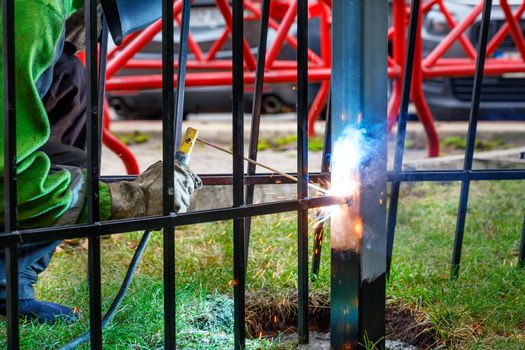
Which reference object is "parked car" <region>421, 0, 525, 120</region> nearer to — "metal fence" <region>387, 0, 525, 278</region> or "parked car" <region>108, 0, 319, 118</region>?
"parked car" <region>108, 0, 319, 118</region>

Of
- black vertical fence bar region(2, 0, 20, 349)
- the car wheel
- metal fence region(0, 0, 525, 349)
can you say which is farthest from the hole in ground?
the car wheel

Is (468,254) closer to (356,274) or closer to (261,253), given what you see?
(261,253)

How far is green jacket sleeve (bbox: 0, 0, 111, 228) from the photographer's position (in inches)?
76.0

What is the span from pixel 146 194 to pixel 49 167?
10.4 inches

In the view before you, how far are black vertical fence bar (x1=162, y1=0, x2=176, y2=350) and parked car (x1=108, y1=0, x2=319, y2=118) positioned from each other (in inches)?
205

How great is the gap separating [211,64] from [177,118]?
323 cm

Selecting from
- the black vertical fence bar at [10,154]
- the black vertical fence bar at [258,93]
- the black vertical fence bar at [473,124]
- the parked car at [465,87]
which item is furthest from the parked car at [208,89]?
the black vertical fence bar at [10,154]

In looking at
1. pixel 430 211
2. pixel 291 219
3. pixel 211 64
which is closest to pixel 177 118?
pixel 291 219

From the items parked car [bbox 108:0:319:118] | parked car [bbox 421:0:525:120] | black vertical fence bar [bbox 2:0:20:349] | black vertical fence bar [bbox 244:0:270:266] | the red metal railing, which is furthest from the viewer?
parked car [bbox 108:0:319:118]

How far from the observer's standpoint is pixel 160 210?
7.17ft

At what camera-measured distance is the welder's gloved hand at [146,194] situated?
216 centimetres

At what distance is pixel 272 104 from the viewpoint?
8.41 meters

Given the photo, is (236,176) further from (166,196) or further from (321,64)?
(321,64)

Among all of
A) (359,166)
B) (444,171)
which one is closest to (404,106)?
(444,171)
